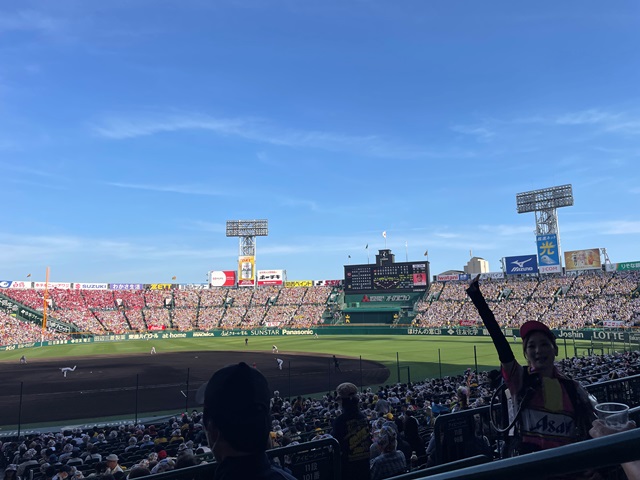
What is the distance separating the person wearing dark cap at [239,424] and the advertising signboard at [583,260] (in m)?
83.0

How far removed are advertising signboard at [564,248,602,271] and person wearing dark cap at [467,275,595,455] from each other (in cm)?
8047

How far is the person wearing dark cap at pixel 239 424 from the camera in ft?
6.30

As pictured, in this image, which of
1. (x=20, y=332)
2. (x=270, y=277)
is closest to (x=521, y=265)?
(x=270, y=277)

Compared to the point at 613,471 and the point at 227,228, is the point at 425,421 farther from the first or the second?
the point at 227,228

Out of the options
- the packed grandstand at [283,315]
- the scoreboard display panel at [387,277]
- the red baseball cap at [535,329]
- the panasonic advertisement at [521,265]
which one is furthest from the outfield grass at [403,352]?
the red baseball cap at [535,329]

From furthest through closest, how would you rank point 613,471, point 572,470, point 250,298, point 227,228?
point 227,228 → point 250,298 → point 613,471 → point 572,470

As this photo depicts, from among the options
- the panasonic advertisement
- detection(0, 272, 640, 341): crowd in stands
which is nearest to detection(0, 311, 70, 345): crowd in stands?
detection(0, 272, 640, 341): crowd in stands

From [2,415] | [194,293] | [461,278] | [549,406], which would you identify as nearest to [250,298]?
[194,293]

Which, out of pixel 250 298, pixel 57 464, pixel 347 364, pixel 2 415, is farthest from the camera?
pixel 250 298

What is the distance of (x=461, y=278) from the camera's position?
82062 mm

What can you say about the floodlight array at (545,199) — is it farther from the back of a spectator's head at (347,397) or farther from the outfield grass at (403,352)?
the back of a spectator's head at (347,397)

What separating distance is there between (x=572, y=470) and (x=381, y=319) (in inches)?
3250

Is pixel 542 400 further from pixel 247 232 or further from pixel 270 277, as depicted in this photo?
pixel 247 232

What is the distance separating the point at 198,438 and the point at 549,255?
243 feet
